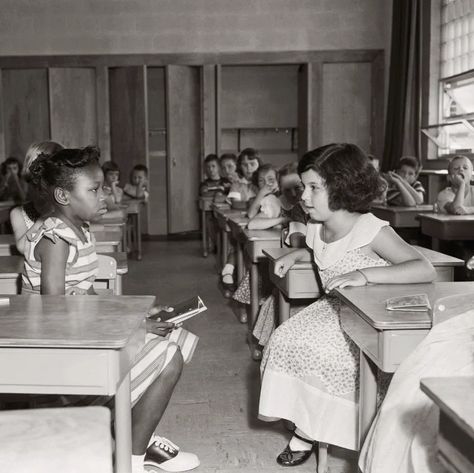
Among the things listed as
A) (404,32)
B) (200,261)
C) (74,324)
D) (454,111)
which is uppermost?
(404,32)

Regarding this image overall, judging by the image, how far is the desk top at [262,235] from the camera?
4.14m

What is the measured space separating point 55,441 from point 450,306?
0.95 meters

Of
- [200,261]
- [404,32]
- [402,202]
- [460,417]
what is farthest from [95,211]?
[404,32]

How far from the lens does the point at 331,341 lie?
231 cm

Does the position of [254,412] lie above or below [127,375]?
below

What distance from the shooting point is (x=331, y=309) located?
2.50 meters

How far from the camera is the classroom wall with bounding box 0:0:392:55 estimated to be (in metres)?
9.92

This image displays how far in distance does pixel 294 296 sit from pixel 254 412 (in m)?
0.55

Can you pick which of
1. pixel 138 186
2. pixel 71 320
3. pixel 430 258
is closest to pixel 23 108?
pixel 138 186

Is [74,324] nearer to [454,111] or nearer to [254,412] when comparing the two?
[254,412]

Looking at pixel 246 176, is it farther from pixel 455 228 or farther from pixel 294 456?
pixel 294 456

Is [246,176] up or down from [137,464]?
up

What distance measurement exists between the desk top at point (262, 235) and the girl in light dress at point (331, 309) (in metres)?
1.41

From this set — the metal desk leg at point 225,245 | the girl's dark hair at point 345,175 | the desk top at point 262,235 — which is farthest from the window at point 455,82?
the girl's dark hair at point 345,175
